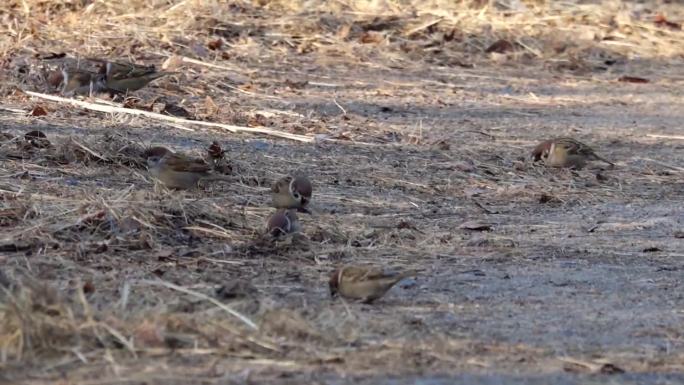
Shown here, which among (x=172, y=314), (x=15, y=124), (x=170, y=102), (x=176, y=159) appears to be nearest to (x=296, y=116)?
(x=170, y=102)

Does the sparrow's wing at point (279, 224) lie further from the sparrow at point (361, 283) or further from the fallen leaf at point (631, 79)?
the fallen leaf at point (631, 79)

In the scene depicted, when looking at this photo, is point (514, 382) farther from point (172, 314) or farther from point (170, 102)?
point (170, 102)

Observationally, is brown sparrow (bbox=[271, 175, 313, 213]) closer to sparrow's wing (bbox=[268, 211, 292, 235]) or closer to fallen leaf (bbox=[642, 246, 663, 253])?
sparrow's wing (bbox=[268, 211, 292, 235])

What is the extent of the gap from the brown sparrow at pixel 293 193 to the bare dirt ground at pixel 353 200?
0.37 ft

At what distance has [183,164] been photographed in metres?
7.56

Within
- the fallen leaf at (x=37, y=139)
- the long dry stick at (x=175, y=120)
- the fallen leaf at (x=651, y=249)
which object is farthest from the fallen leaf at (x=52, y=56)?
the fallen leaf at (x=651, y=249)

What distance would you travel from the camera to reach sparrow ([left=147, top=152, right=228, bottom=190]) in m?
7.56

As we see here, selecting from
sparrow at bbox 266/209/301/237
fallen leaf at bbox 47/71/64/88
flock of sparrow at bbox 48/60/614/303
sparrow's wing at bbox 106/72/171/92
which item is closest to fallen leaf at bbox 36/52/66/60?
flock of sparrow at bbox 48/60/614/303

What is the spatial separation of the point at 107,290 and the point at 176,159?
2.13m

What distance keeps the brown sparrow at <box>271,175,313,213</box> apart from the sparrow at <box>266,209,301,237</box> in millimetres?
632

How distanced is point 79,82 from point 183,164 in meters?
2.45

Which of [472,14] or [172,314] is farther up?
[172,314]

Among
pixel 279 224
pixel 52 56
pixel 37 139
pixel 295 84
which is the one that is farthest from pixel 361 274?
pixel 52 56

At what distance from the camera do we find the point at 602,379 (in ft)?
15.6
